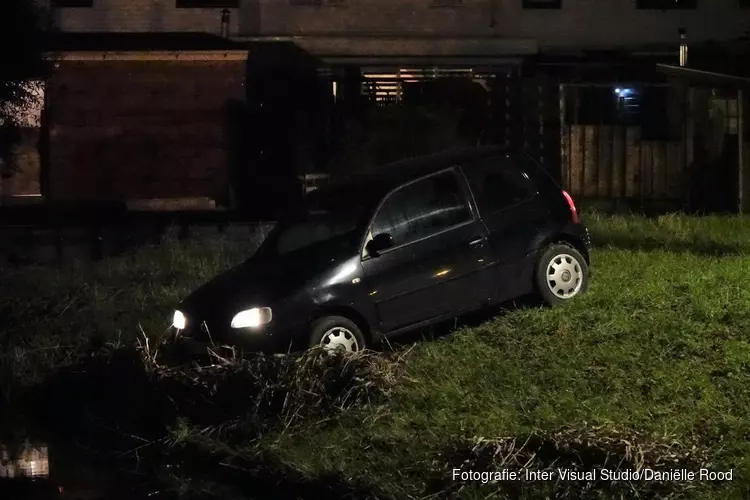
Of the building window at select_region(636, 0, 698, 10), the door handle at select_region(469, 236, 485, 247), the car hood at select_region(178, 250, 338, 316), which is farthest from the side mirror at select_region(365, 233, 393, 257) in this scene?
the building window at select_region(636, 0, 698, 10)

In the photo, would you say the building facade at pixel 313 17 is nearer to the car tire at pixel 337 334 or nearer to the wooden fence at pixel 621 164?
the wooden fence at pixel 621 164

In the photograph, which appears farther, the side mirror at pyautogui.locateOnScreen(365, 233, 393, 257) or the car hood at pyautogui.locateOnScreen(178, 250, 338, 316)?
the side mirror at pyautogui.locateOnScreen(365, 233, 393, 257)

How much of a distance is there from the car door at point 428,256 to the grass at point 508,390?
32 centimetres

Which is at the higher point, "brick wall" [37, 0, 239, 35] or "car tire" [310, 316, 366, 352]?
"brick wall" [37, 0, 239, 35]

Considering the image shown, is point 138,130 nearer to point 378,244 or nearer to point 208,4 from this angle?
point 208,4

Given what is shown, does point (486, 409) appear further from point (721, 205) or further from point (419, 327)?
point (721, 205)

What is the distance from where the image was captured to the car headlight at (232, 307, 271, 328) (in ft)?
26.1

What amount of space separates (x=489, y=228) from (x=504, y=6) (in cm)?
1562

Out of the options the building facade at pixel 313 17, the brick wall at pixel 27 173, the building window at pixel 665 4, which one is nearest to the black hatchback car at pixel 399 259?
the brick wall at pixel 27 173

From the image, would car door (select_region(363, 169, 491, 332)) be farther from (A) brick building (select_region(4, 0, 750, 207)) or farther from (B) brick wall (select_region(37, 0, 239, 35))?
(B) brick wall (select_region(37, 0, 239, 35))

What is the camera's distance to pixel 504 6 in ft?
76.6

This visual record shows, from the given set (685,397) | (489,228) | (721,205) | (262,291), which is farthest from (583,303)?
(721,205)

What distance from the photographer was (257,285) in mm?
8242

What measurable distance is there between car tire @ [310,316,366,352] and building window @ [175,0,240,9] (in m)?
16.3
